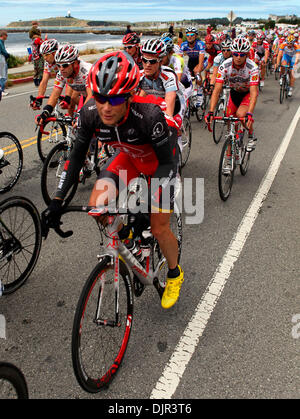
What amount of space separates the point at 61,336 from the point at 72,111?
4.47 m

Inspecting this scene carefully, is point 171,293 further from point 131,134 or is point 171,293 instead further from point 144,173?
point 131,134

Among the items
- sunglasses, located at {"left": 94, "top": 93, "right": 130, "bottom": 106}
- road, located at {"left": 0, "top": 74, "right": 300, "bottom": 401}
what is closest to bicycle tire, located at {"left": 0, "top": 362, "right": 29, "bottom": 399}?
road, located at {"left": 0, "top": 74, "right": 300, "bottom": 401}

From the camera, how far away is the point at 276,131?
387 inches

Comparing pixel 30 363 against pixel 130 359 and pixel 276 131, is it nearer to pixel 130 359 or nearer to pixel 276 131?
pixel 130 359

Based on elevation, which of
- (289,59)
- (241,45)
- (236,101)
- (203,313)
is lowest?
(203,313)

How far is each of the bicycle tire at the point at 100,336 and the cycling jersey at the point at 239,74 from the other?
4634 mm

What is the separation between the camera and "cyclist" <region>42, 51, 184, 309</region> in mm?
2344

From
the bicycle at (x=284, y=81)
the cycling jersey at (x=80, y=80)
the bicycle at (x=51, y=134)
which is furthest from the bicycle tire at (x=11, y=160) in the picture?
the bicycle at (x=284, y=81)

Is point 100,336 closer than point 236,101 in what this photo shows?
Yes

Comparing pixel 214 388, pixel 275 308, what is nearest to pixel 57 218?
pixel 214 388

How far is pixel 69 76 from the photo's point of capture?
551 centimetres

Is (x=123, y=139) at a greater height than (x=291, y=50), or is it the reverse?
(x=123, y=139)

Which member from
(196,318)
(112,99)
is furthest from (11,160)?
(196,318)

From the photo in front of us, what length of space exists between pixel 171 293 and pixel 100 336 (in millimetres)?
809
